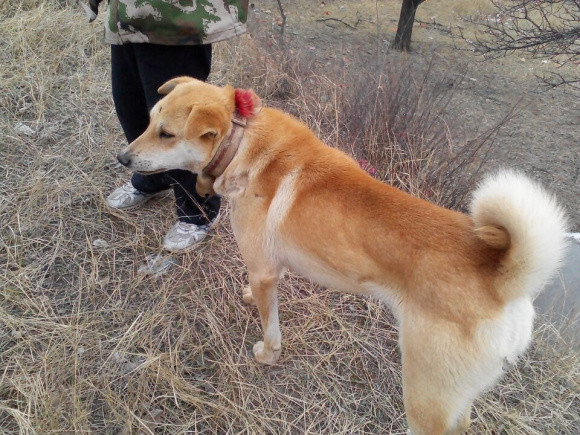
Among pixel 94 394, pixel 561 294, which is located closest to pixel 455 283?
pixel 94 394

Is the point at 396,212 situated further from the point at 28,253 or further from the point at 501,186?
the point at 28,253

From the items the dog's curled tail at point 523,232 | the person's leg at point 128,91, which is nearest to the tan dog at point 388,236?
the dog's curled tail at point 523,232

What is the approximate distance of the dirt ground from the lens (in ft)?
13.6

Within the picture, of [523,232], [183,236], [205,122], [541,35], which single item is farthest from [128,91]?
[541,35]

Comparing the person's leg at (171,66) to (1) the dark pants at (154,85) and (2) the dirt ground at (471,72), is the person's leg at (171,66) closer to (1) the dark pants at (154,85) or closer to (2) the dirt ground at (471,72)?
(1) the dark pants at (154,85)

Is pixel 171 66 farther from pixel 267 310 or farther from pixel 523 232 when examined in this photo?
pixel 523 232

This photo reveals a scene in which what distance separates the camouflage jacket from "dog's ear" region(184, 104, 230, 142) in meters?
0.51

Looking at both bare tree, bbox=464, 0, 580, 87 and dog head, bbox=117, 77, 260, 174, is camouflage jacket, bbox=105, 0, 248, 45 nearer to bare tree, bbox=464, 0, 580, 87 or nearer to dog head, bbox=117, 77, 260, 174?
dog head, bbox=117, 77, 260, 174

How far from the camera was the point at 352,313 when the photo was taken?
2.34m

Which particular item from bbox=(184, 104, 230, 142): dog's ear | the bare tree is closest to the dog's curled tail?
bbox=(184, 104, 230, 142): dog's ear

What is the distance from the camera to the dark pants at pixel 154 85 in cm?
202

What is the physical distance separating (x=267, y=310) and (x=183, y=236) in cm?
85

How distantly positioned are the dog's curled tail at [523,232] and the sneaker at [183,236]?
162cm

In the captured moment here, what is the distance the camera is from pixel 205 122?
1567mm
